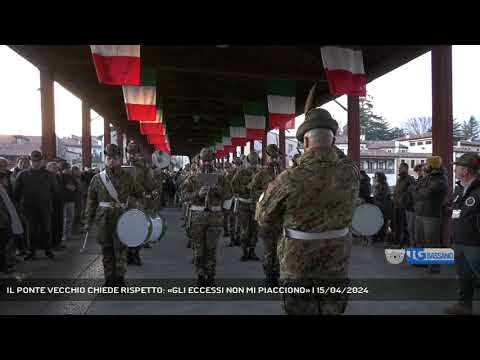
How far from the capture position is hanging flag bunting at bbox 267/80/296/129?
10.8m

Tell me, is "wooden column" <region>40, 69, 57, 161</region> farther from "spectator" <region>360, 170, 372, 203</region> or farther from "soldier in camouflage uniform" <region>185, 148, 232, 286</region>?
"spectator" <region>360, 170, 372, 203</region>

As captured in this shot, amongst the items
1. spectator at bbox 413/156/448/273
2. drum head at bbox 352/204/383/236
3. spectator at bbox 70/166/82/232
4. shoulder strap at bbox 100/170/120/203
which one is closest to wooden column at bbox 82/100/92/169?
spectator at bbox 70/166/82/232

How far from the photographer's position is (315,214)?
268 centimetres

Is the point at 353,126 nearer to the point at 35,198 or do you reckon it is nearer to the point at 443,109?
the point at 443,109

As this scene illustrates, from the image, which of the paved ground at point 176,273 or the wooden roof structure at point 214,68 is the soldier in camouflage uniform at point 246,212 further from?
the wooden roof structure at point 214,68

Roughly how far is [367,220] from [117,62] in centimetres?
386

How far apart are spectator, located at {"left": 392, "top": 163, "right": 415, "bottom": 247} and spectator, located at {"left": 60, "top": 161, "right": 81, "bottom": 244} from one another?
267 inches

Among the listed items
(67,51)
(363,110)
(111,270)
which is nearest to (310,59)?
(67,51)

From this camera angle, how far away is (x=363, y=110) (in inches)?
2692

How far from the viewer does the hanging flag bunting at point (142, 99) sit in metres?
9.23

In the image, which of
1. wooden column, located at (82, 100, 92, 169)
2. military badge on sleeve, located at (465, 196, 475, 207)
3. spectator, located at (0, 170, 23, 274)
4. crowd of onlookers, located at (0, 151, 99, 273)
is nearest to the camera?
military badge on sleeve, located at (465, 196, 475, 207)

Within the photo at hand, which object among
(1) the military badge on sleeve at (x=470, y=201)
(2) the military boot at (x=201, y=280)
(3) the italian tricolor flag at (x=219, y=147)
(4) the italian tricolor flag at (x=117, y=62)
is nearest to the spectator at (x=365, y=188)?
(2) the military boot at (x=201, y=280)

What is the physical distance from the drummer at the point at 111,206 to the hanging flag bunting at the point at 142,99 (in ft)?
12.9

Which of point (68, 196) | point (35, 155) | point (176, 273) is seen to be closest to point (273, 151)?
point (176, 273)
